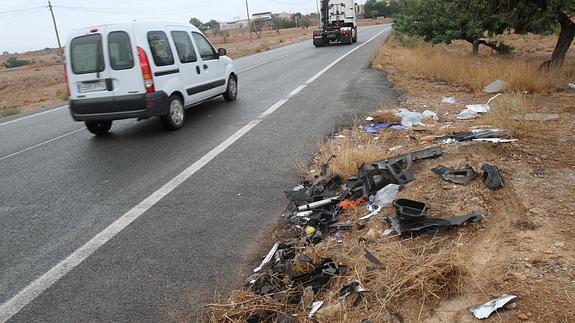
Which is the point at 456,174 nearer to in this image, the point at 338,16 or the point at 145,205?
the point at 145,205

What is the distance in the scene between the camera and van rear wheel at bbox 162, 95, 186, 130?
27.5ft

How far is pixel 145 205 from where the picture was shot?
5.09m

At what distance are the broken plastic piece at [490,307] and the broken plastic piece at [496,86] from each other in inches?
326

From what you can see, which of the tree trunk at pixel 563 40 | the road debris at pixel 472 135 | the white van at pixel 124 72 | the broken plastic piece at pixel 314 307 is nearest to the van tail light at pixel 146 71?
the white van at pixel 124 72

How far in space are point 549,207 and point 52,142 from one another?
8339mm

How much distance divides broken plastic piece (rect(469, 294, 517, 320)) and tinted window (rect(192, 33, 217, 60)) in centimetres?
820

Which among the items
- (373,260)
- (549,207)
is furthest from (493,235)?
(373,260)

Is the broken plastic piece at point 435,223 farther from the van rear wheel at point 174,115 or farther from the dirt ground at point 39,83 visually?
the dirt ground at point 39,83

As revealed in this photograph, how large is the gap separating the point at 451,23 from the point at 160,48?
50.4 ft

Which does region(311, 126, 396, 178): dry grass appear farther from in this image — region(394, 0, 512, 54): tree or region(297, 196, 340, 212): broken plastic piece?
region(394, 0, 512, 54): tree

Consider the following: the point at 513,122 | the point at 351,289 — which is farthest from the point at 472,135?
the point at 351,289

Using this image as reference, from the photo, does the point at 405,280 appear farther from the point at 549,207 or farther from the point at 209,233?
the point at 209,233

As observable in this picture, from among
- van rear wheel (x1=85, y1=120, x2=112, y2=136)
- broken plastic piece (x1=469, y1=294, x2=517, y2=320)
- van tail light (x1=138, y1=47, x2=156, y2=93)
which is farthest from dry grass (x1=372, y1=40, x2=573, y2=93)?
broken plastic piece (x1=469, y1=294, x2=517, y2=320)

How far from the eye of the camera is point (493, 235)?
10.9 feet
